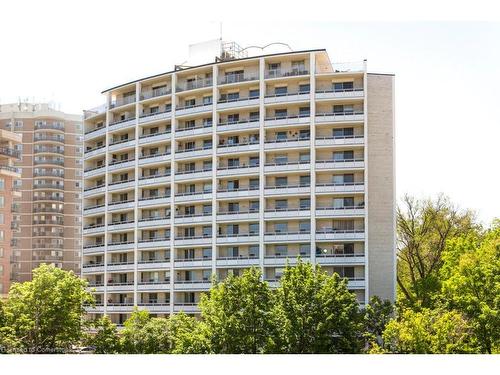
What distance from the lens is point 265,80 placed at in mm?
22625

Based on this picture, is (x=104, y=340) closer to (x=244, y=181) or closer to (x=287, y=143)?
(x=244, y=181)

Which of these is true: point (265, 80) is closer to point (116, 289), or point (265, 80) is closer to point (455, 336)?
point (116, 289)

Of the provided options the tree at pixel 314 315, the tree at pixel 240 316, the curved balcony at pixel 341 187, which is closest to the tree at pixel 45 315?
the tree at pixel 240 316

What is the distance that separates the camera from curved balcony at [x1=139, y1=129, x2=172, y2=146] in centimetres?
2408

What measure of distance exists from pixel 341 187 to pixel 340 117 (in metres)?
2.43

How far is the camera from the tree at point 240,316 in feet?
48.0

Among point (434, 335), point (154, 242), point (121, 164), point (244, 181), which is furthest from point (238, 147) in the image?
point (434, 335)

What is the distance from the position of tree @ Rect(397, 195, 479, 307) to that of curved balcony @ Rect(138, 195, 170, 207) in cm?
854

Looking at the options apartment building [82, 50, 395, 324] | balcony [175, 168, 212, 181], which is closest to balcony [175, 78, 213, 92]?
apartment building [82, 50, 395, 324]

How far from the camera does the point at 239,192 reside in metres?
22.5

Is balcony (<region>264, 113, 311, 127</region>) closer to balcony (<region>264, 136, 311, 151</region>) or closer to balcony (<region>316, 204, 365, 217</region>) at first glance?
balcony (<region>264, 136, 311, 151</region>)

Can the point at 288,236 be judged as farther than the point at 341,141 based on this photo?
No

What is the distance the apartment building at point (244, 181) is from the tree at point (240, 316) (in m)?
4.96

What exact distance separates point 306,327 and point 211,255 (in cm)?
838
